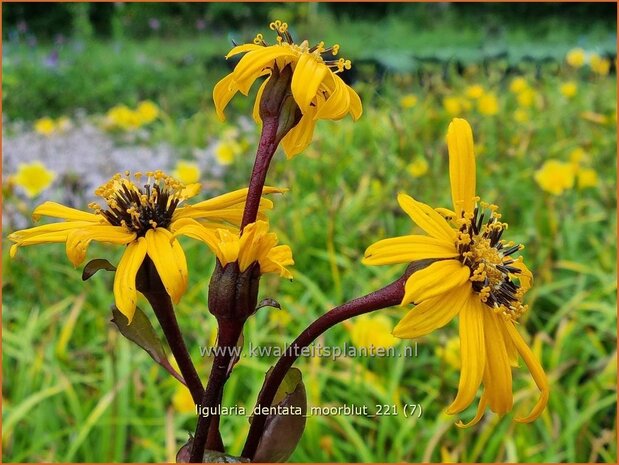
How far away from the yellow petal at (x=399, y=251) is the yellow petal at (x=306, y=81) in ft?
0.34

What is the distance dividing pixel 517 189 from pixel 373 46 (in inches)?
79.9

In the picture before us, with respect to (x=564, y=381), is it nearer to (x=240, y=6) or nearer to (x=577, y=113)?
(x=577, y=113)

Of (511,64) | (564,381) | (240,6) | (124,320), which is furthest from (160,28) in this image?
(124,320)

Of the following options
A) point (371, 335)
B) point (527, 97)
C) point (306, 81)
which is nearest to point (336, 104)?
point (306, 81)

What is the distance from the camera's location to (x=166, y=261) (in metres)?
0.45

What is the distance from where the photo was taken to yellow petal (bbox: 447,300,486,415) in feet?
1.42

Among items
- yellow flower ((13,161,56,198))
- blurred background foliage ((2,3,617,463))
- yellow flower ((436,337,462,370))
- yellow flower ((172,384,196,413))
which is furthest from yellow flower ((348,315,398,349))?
yellow flower ((13,161,56,198))

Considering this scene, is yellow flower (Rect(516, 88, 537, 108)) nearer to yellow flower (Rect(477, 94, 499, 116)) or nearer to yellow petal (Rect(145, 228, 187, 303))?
yellow flower (Rect(477, 94, 499, 116))

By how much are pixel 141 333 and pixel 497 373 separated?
0.80 feet

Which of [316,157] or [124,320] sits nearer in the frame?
[124,320]

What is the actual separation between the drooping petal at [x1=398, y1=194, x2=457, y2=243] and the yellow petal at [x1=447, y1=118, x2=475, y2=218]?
0.01m

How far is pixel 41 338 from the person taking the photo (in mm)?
1611

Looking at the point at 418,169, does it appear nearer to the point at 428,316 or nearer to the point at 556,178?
the point at 556,178

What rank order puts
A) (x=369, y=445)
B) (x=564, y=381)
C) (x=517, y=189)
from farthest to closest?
(x=517, y=189) → (x=564, y=381) → (x=369, y=445)
